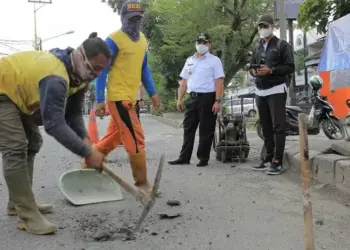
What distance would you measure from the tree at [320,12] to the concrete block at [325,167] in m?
2.24

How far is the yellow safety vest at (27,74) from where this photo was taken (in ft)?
11.2

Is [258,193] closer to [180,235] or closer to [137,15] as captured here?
[180,235]

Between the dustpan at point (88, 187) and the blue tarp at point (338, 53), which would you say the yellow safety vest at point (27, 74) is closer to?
the dustpan at point (88, 187)

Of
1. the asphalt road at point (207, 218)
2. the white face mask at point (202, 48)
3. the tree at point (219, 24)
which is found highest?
the tree at point (219, 24)

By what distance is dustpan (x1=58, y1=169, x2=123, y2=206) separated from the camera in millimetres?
4707

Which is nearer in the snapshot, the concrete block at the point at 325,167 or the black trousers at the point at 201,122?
the concrete block at the point at 325,167

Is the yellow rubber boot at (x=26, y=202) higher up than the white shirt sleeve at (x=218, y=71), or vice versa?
the white shirt sleeve at (x=218, y=71)

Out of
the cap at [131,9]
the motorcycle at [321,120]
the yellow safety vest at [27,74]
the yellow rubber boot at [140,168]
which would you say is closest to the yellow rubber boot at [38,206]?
the yellow safety vest at [27,74]

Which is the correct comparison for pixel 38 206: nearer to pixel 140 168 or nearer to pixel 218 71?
pixel 140 168

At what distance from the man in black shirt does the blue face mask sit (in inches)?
74.5

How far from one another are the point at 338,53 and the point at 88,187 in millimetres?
4509

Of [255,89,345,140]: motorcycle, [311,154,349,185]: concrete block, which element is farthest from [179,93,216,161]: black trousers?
[255,89,345,140]: motorcycle

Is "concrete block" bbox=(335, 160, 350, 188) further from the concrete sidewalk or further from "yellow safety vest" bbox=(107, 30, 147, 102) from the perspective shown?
"yellow safety vest" bbox=(107, 30, 147, 102)

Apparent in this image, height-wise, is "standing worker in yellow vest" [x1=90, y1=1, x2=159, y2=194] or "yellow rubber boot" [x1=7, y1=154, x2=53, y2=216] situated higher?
"standing worker in yellow vest" [x1=90, y1=1, x2=159, y2=194]
